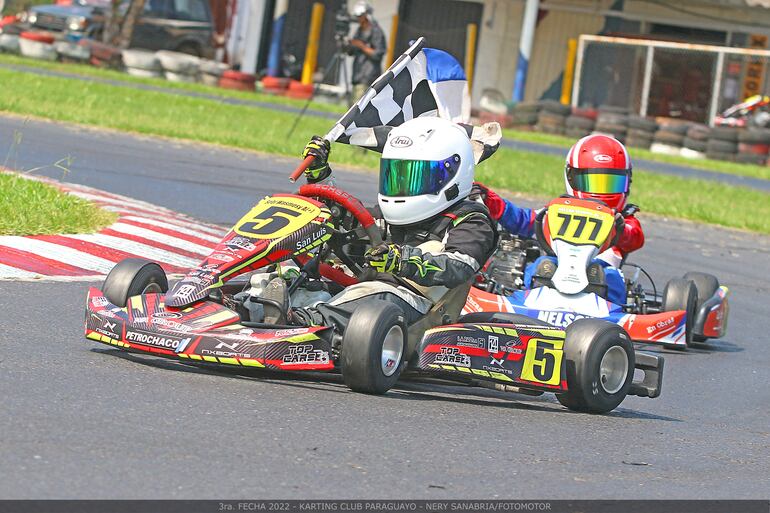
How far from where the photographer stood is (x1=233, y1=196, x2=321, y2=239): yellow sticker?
16.4 ft

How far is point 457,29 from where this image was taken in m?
28.3

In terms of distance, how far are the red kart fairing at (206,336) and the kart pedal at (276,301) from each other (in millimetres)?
224

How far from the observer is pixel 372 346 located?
4.60 metres

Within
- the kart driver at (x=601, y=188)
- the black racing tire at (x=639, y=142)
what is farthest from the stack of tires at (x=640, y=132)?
the kart driver at (x=601, y=188)

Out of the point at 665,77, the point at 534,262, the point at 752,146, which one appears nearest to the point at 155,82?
the point at 665,77

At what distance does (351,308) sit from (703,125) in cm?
1992

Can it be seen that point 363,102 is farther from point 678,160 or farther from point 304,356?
point 678,160

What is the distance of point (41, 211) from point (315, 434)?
4.02 metres

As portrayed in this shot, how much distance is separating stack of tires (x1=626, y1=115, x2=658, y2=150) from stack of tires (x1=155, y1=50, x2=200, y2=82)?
24.8ft

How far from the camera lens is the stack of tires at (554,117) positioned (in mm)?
23891

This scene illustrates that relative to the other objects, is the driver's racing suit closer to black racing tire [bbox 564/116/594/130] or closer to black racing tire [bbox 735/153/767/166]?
black racing tire [bbox 564/116/594/130]

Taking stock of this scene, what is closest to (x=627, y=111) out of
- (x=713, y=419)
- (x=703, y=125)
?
(x=703, y=125)

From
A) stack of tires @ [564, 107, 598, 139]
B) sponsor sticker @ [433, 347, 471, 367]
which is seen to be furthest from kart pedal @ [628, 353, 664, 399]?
stack of tires @ [564, 107, 598, 139]

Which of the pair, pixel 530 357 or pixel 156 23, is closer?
pixel 530 357
